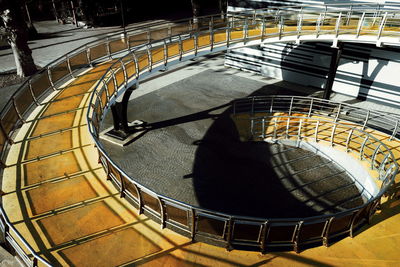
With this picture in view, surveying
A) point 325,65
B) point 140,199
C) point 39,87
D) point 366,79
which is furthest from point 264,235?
point 325,65

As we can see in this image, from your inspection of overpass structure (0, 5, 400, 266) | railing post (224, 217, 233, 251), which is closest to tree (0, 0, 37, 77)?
overpass structure (0, 5, 400, 266)

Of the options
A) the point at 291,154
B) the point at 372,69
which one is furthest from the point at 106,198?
the point at 372,69

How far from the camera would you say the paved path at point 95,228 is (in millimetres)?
5855

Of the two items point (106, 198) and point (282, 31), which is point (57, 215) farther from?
point (282, 31)

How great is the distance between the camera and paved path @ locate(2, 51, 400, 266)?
5855 mm

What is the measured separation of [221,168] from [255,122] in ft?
12.3

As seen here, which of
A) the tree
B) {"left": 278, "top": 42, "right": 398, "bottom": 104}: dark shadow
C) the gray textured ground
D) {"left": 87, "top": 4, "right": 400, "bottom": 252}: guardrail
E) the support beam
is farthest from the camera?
the tree

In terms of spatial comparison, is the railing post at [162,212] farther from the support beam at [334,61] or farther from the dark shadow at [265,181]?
the support beam at [334,61]

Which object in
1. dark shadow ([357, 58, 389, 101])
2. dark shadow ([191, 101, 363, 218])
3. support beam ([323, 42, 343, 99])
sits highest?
support beam ([323, 42, 343, 99])

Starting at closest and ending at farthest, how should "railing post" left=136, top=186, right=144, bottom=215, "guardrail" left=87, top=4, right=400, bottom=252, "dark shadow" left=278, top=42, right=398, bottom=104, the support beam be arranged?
"guardrail" left=87, top=4, right=400, bottom=252
"railing post" left=136, top=186, right=144, bottom=215
the support beam
"dark shadow" left=278, top=42, right=398, bottom=104

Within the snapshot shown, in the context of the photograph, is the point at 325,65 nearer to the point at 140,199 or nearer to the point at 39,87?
the point at 39,87

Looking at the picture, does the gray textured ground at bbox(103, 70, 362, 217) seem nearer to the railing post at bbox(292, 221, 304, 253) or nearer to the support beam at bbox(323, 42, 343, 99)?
Result: the railing post at bbox(292, 221, 304, 253)

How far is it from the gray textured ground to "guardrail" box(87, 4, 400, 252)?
151 centimetres

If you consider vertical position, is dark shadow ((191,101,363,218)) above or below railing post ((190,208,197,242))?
below
